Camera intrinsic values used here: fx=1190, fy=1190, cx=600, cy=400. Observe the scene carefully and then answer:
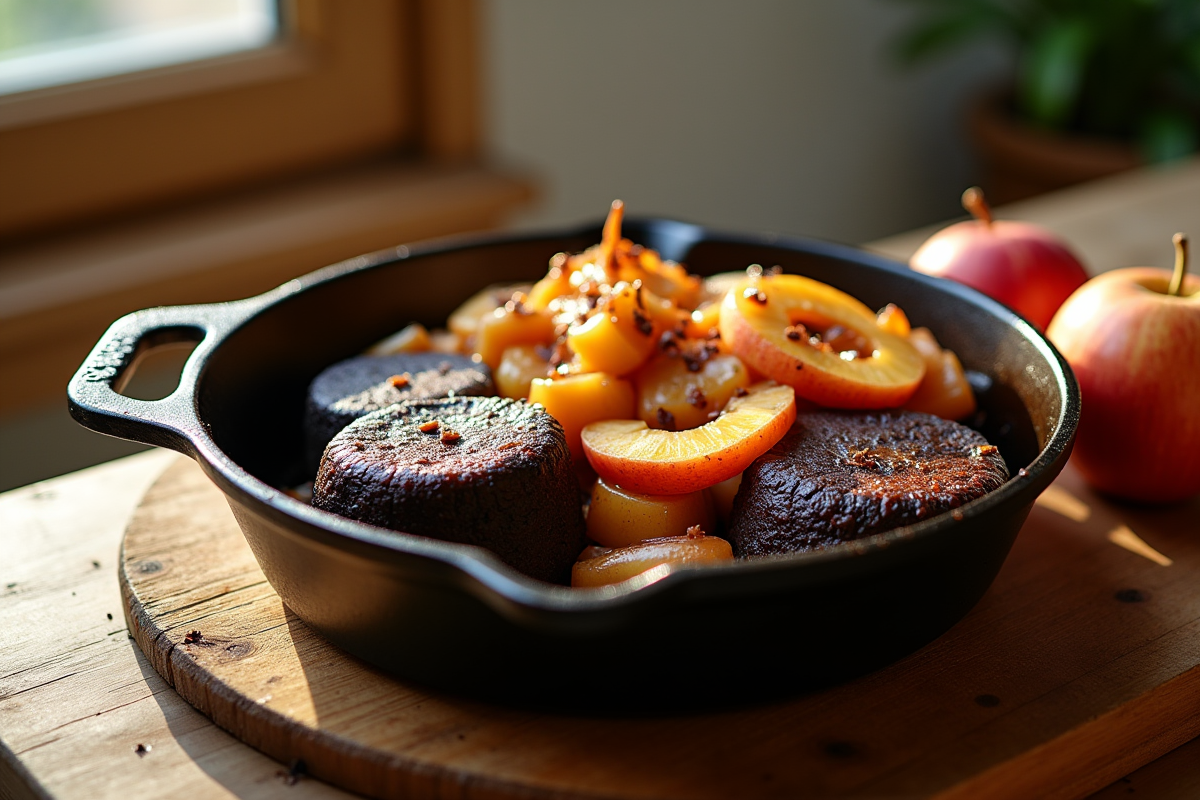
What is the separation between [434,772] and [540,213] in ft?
8.16

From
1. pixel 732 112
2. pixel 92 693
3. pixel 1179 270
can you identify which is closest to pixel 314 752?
pixel 92 693

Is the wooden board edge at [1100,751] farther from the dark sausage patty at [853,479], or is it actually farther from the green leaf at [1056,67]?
the green leaf at [1056,67]

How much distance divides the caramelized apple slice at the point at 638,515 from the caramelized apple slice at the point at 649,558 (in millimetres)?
41

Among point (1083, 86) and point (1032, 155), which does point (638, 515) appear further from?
point (1083, 86)

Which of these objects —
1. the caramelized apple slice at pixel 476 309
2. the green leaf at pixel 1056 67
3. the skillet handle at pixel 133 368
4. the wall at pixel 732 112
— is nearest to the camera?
the skillet handle at pixel 133 368

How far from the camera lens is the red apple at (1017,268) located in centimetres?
162

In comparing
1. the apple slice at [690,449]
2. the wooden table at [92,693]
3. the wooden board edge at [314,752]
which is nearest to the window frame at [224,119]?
the wooden table at [92,693]

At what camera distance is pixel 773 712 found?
Answer: 1.03m

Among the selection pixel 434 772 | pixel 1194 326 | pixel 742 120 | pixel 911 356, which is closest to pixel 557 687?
pixel 434 772

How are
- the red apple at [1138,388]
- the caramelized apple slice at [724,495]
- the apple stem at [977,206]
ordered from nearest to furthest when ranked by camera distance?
the caramelized apple slice at [724,495] < the red apple at [1138,388] < the apple stem at [977,206]

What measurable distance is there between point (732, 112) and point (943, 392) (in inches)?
96.0

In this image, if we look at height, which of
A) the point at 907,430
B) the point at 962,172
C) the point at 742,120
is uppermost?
the point at 907,430

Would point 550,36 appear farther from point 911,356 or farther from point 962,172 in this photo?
point 911,356

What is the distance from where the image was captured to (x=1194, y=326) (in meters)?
1.33
